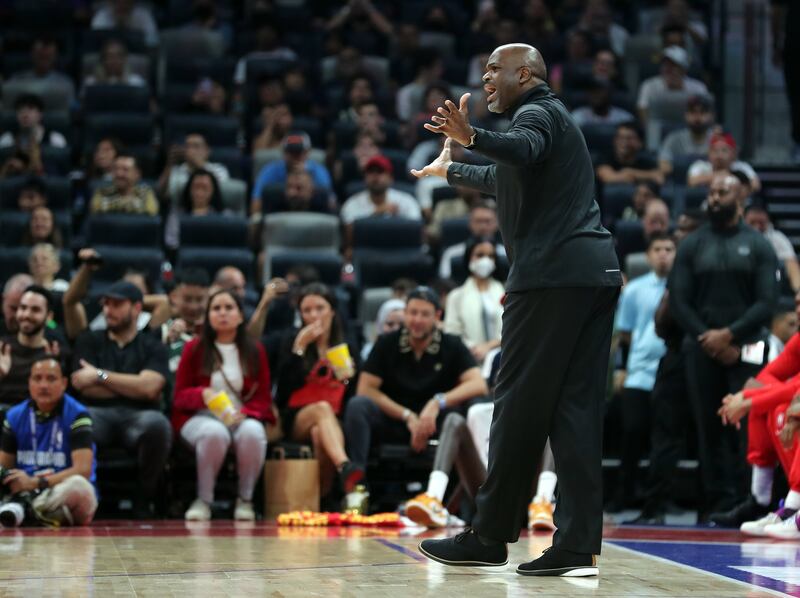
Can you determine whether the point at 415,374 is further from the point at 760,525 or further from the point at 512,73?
the point at 512,73

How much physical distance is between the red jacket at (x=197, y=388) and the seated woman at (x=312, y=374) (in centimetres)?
17

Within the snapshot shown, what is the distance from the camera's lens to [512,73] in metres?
4.77

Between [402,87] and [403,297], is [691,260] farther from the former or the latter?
[402,87]

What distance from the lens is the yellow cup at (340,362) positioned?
830cm

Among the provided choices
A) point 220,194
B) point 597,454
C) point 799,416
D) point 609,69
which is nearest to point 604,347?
point 597,454

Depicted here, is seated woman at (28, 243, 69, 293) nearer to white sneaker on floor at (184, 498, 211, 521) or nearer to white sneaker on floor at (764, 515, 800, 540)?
white sneaker on floor at (184, 498, 211, 521)

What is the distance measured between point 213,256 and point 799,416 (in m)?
4.54

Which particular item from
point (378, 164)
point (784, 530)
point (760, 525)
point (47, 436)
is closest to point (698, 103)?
point (378, 164)

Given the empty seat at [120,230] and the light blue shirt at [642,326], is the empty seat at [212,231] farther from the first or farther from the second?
the light blue shirt at [642,326]

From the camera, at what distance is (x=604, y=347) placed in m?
4.73

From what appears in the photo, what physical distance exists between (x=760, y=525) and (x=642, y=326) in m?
2.15

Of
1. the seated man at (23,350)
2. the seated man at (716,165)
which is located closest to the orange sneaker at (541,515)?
the seated man at (23,350)

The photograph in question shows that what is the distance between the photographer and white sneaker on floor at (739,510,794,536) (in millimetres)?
6742

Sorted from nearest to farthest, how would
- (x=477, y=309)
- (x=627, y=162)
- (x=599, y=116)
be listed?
(x=477, y=309) → (x=627, y=162) → (x=599, y=116)
